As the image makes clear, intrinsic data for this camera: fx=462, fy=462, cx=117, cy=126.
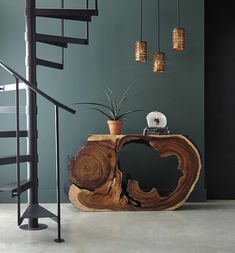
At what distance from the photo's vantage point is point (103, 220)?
14.3 feet

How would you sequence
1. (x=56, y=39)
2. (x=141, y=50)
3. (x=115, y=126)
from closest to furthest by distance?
1. (x=56, y=39)
2. (x=115, y=126)
3. (x=141, y=50)

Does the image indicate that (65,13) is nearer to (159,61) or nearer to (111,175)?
(159,61)

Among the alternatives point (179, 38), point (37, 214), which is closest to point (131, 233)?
point (37, 214)

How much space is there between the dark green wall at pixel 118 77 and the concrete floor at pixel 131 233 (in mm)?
751

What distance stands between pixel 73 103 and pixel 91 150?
86 centimetres

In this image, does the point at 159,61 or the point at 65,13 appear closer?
the point at 65,13

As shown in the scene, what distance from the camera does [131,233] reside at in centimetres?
382

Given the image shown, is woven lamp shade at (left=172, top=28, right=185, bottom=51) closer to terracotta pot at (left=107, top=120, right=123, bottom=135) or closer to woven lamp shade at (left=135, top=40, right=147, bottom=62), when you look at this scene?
woven lamp shade at (left=135, top=40, right=147, bottom=62)

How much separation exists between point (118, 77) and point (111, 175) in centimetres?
129

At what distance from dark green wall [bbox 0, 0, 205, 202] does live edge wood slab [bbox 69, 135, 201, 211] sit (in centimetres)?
58

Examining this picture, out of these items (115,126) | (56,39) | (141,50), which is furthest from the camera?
(141,50)

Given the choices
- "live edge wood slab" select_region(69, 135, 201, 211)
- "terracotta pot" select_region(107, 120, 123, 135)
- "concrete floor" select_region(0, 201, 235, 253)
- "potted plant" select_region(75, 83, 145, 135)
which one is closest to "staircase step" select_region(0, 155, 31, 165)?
"concrete floor" select_region(0, 201, 235, 253)

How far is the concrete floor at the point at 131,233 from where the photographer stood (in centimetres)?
Answer: 337

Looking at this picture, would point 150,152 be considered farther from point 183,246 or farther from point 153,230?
point 183,246
